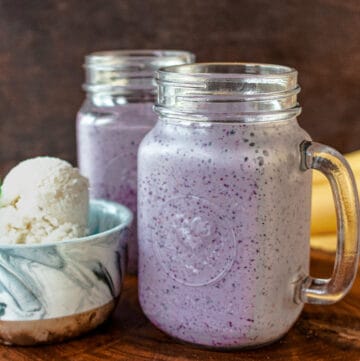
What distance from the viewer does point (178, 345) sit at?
86cm

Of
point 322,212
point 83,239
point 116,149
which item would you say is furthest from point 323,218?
point 83,239

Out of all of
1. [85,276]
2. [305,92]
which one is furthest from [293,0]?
[85,276]

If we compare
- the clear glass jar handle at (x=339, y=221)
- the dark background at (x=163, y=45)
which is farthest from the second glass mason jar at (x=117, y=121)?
the dark background at (x=163, y=45)

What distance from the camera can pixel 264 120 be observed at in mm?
809

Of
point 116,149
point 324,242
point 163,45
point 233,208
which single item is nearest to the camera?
point 233,208

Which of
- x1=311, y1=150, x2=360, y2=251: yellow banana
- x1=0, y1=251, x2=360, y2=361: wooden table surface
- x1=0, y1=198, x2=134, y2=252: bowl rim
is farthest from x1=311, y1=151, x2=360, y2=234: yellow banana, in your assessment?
x1=0, y1=198, x2=134, y2=252: bowl rim

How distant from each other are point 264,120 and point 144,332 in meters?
0.30

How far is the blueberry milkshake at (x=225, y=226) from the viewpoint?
0.79 metres

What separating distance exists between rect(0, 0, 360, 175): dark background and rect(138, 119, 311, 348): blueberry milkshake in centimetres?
78

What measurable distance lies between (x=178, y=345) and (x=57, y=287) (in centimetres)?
16

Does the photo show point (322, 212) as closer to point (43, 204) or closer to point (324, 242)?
point (324, 242)

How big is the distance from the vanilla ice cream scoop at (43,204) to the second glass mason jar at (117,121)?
16 centimetres

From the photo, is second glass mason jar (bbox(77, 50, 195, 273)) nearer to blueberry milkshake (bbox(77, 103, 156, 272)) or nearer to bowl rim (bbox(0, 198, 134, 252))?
blueberry milkshake (bbox(77, 103, 156, 272))

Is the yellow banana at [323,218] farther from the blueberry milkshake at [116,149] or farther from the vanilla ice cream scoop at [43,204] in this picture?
the vanilla ice cream scoop at [43,204]
